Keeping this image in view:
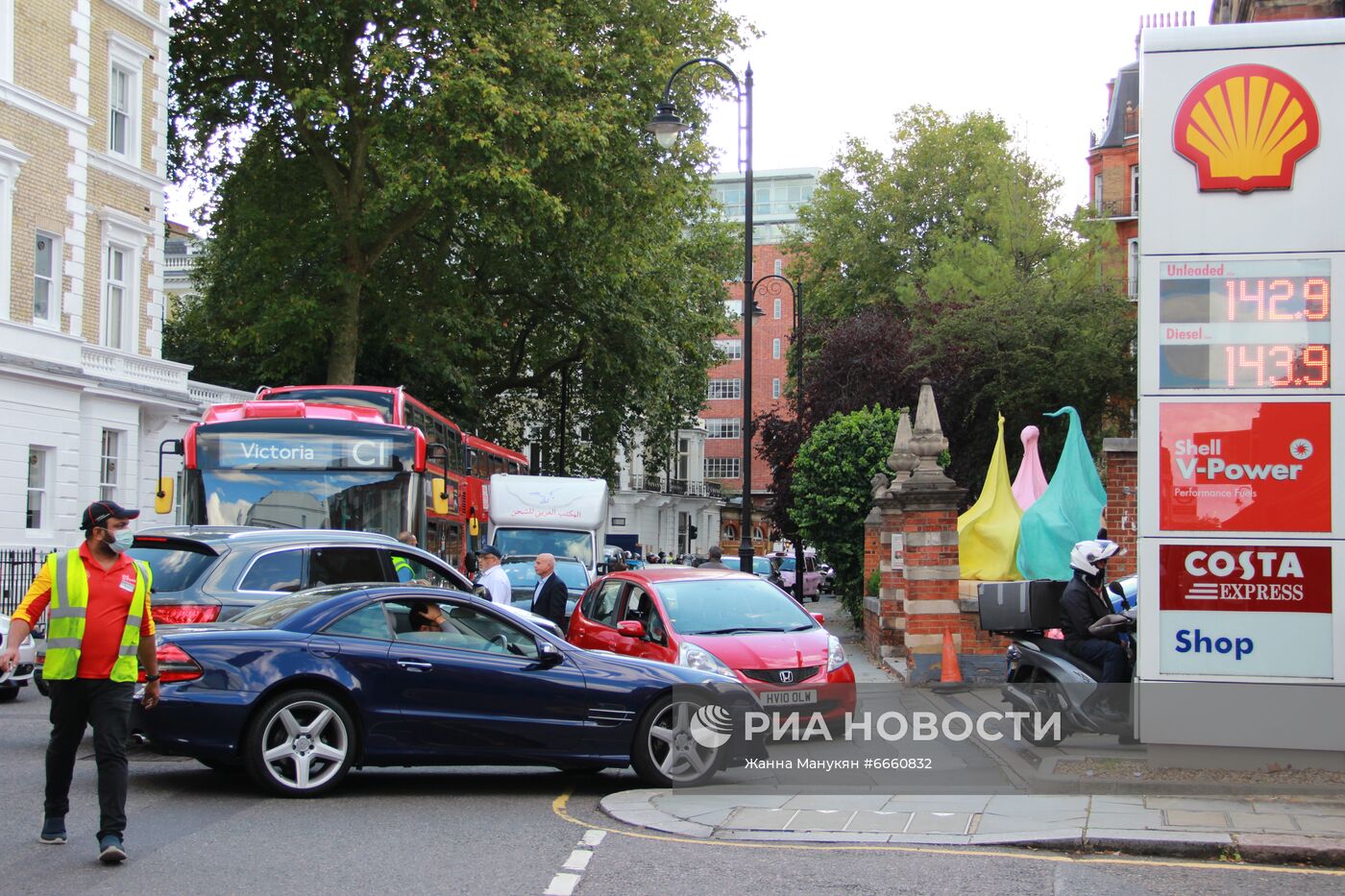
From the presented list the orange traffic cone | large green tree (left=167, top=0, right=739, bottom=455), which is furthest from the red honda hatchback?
large green tree (left=167, top=0, right=739, bottom=455)

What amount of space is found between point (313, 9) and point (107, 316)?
786cm

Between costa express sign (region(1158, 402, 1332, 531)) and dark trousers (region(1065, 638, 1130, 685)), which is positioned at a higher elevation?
costa express sign (region(1158, 402, 1332, 531))

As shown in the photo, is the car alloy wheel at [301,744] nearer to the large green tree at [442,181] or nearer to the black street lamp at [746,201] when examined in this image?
the black street lamp at [746,201]

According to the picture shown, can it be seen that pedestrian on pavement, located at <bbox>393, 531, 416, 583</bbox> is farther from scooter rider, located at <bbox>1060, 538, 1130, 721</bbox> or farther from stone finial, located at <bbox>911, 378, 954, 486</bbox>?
stone finial, located at <bbox>911, 378, 954, 486</bbox>

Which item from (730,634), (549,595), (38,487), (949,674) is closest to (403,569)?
(549,595)

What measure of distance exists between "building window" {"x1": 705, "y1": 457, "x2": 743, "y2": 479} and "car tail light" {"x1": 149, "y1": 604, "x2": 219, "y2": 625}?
9352 centimetres

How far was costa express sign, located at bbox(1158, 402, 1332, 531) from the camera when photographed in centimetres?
980

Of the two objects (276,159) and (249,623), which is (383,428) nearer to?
(249,623)

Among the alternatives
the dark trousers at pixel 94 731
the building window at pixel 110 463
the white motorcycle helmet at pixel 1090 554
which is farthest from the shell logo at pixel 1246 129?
the building window at pixel 110 463

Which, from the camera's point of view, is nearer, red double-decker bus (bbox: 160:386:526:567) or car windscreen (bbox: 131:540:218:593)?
car windscreen (bbox: 131:540:218:593)

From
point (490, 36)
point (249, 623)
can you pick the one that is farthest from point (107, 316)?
point (249, 623)

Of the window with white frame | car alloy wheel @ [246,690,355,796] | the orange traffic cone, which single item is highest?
the window with white frame

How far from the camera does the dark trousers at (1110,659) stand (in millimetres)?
10977

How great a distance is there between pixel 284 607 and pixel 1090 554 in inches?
229
